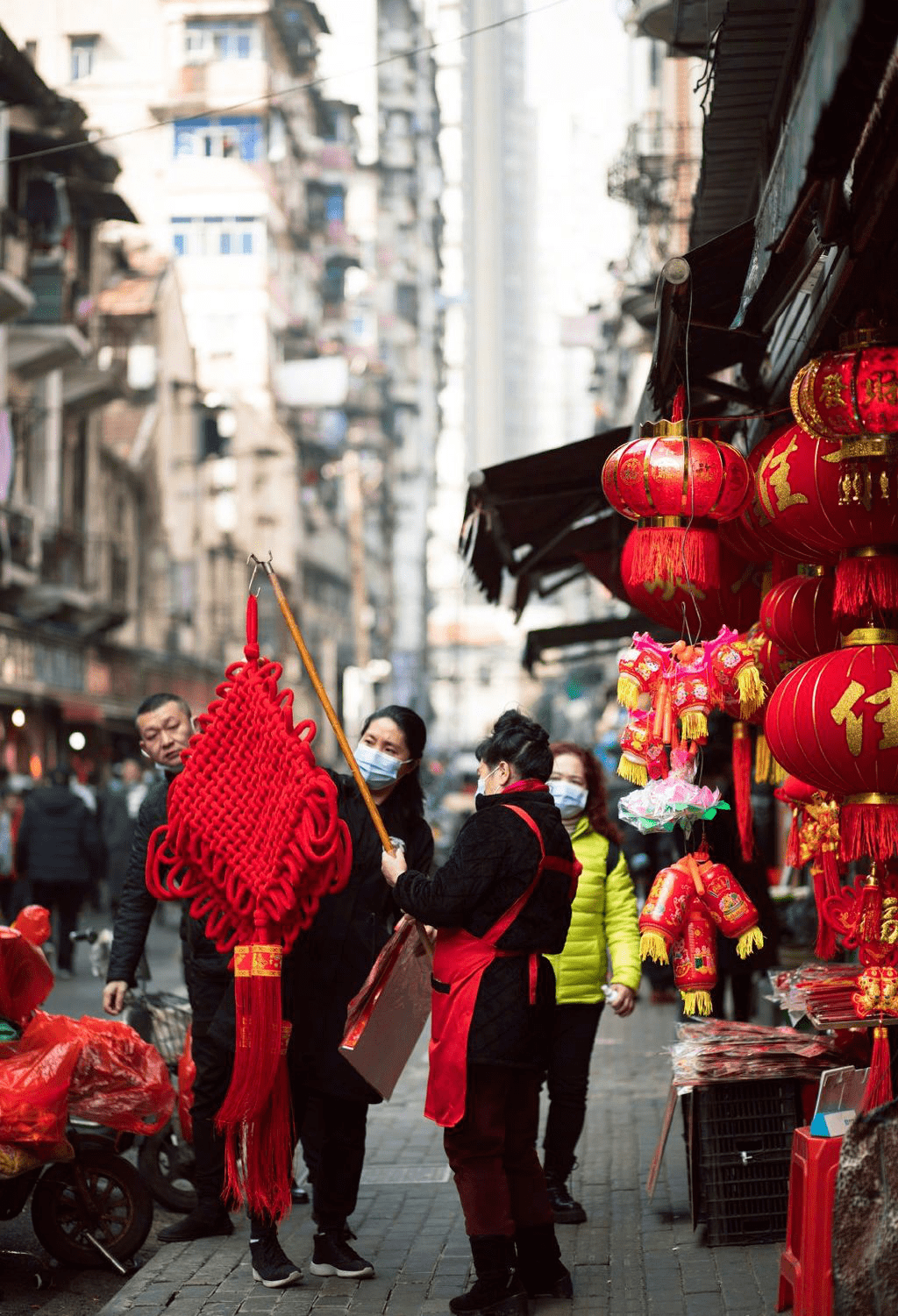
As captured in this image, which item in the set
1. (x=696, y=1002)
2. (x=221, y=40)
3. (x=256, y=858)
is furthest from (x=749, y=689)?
(x=221, y=40)

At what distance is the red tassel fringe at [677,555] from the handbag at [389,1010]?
1.45 meters

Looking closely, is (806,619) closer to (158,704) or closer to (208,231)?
(158,704)

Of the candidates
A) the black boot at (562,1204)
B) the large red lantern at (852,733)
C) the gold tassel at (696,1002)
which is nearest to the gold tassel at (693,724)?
the large red lantern at (852,733)

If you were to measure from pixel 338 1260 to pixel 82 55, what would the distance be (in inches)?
1830

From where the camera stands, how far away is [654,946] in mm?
5949

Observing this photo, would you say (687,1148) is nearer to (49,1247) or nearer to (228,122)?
(49,1247)

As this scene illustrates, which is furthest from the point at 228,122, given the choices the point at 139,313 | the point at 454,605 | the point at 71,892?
the point at 454,605

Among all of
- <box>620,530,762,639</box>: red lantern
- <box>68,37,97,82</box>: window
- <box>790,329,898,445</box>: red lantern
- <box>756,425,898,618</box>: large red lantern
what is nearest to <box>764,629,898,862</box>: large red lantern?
<box>756,425,898,618</box>: large red lantern

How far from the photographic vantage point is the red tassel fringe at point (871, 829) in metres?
5.49

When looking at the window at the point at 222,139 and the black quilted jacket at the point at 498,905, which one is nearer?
the black quilted jacket at the point at 498,905

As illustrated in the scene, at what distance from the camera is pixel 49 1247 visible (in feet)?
22.1

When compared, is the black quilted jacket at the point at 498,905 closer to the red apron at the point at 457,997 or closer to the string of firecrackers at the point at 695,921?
the red apron at the point at 457,997

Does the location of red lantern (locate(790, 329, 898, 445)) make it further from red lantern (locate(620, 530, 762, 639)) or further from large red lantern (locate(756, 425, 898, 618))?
red lantern (locate(620, 530, 762, 639))

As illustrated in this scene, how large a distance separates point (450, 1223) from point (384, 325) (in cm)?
9845
